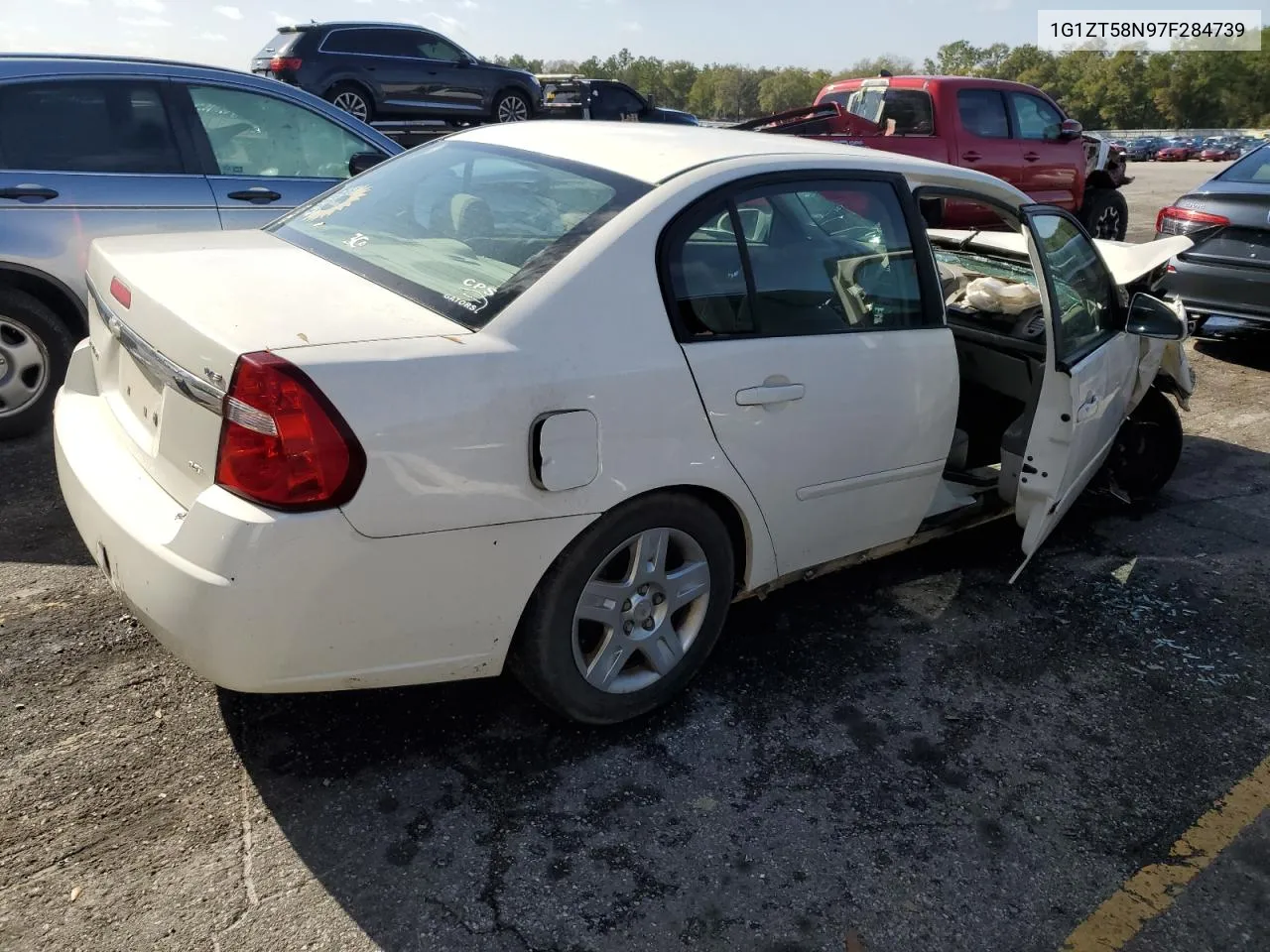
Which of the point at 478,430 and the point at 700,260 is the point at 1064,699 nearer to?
the point at 700,260

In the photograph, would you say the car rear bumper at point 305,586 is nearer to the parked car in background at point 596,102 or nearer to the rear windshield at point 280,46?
the rear windshield at point 280,46

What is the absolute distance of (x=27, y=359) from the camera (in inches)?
186

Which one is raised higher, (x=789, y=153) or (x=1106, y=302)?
(x=789, y=153)

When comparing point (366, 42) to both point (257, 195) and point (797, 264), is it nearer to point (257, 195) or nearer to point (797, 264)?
point (257, 195)

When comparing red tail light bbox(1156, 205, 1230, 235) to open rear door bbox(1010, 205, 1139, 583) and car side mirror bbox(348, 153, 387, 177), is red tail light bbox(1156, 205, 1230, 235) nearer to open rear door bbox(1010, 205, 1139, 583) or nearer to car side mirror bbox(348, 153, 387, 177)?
open rear door bbox(1010, 205, 1139, 583)

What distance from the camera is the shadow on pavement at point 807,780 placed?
232 centimetres

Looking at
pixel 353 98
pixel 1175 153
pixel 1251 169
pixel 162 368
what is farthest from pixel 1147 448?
pixel 1175 153

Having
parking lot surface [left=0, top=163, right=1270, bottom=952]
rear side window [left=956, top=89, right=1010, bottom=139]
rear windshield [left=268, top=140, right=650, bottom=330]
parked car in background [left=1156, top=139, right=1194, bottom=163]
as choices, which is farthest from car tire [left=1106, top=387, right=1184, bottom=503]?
parked car in background [left=1156, top=139, right=1194, bottom=163]

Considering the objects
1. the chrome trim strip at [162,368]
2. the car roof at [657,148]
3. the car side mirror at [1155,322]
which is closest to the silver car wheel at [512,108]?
the car roof at [657,148]

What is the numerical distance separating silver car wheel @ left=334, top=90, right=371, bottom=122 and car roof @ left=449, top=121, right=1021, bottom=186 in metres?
10.4

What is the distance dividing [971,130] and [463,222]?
8.56 m

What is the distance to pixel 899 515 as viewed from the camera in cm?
345

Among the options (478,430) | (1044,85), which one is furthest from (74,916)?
(1044,85)

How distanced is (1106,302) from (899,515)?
1573 millimetres
